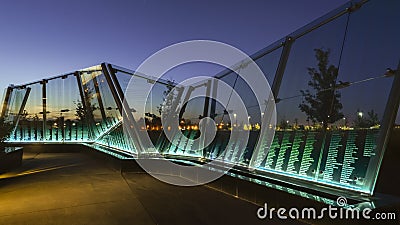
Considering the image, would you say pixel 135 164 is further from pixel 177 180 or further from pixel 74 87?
pixel 74 87

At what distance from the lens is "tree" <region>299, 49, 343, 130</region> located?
3.99 meters

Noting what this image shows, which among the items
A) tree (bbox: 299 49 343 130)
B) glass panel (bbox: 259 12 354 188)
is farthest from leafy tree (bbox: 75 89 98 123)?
tree (bbox: 299 49 343 130)

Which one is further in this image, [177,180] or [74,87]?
[74,87]

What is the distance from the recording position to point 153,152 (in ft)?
29.6

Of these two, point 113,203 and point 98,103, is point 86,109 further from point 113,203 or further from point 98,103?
point 113,203

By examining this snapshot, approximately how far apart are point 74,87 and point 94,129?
386 centimetres

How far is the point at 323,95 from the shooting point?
419 cm

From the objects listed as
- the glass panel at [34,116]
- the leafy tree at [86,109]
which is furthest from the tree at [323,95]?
the glass panel at [34,116]

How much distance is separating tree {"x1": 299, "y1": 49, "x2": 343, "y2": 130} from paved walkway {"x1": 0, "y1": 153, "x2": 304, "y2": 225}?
1.75 meters

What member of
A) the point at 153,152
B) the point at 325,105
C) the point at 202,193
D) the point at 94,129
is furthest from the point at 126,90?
the point at 325,105

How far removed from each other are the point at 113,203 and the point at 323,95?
3.77 m

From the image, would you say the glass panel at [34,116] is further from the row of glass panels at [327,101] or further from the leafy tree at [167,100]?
the row of glass panels at [327,101]

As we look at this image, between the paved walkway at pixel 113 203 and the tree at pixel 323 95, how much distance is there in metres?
1.75

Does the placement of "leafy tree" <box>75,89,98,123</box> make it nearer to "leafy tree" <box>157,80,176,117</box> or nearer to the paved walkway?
"leafy tree" <box>157,80,176,117</box>
